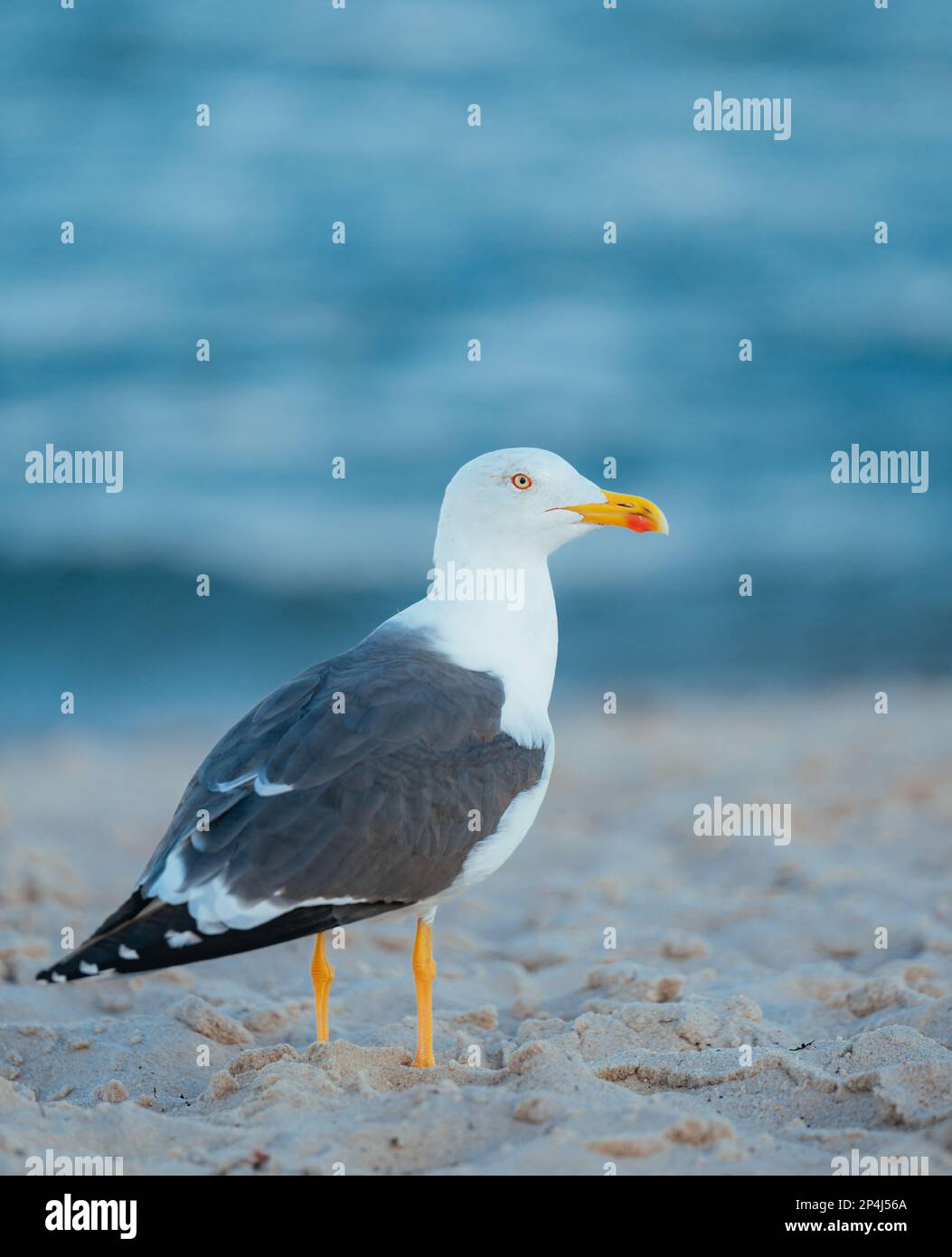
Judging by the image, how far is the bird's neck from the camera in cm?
518

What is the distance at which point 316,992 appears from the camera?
4.97 m

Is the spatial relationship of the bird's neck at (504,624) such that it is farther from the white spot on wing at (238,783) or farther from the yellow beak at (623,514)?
the white spot on wing at (238,783)

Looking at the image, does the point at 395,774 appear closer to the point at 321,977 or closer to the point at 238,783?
the point at 238,783

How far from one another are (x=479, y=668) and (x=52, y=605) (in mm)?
9956

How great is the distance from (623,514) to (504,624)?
25.8 inches

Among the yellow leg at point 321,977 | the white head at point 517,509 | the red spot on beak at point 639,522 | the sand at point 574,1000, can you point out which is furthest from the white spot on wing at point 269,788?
the red spot on beak at point 639,522

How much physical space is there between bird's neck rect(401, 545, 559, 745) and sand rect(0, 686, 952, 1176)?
1.12 meters

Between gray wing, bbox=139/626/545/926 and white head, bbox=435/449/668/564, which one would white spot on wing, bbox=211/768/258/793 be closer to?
gray wing, bbox=139/626/545/926

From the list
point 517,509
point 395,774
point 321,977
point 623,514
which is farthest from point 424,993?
point 623,514

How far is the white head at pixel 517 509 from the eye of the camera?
5488 mm

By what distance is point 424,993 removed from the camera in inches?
190

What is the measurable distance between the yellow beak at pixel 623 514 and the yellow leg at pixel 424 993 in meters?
1.63
